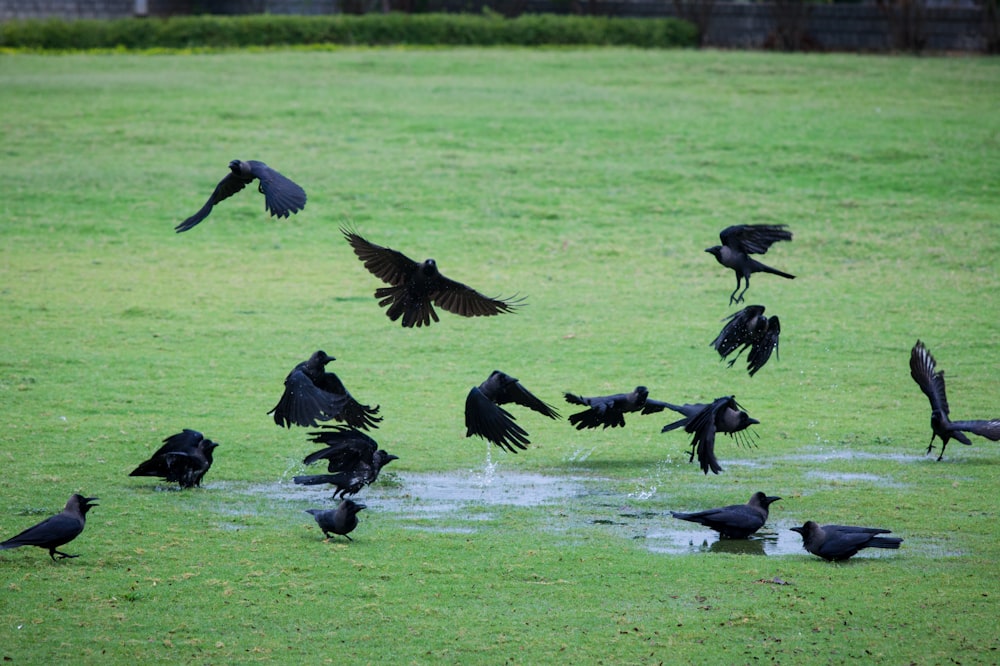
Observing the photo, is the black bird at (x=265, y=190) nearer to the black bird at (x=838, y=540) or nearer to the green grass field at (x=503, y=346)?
the green grass field at (x=503, y=346)

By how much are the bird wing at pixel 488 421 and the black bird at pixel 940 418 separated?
341 centimetres

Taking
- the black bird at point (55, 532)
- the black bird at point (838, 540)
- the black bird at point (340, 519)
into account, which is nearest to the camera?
the black bird at point (55, 532)

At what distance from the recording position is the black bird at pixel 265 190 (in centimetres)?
910

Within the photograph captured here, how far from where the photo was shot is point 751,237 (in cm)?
899

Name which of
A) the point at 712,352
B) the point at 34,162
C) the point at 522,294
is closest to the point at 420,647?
the point at 712,352

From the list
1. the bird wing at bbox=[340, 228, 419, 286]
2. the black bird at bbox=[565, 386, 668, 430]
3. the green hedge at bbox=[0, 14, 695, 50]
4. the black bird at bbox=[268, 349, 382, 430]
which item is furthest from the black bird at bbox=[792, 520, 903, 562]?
the green hedge at bbox=[0, 14, 695, 50]

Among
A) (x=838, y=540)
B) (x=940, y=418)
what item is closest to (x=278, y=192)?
(x=838, y=540)

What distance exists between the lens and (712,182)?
2234 cm

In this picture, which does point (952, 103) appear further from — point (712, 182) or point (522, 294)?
point (522, 294)

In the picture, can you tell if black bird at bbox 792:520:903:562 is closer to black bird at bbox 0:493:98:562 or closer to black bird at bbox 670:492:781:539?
black bird at bbox 670:492:781:539

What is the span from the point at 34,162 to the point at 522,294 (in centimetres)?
1102

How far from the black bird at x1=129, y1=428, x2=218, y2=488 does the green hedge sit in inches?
1181

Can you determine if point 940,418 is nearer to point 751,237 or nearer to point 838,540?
point 751,237

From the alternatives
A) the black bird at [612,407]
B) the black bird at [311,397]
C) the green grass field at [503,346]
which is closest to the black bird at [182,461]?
the green grass field at [503,346]
